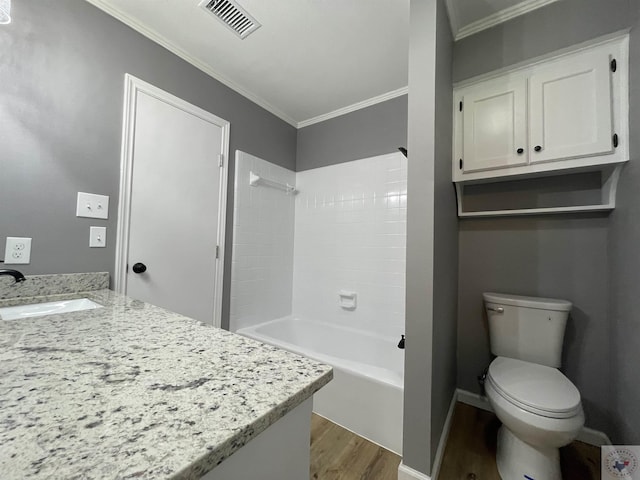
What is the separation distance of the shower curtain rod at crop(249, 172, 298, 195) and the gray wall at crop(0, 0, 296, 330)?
928mm

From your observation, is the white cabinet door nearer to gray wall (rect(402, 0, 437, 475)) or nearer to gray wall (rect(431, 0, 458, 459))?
gray wall (rect(431, 0, 458, 459))

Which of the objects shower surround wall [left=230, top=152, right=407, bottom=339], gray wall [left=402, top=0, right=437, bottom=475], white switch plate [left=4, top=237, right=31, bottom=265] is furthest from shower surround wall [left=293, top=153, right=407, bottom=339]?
white switch plate [left=4, top=237, right=31, bottom=265]

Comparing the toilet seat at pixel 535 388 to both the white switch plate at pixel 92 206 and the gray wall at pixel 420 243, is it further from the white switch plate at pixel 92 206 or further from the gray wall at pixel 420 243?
the white switch plate at pixel 92 206

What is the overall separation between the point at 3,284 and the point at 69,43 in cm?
126

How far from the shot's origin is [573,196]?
1487 millimetres

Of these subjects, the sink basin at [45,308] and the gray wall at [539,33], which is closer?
the sink basin at [45,308]

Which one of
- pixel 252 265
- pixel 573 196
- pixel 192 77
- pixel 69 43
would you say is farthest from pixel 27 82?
pixel 573 196

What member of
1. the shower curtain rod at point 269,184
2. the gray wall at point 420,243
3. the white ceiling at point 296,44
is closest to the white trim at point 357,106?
the white ceiling at point 296,44

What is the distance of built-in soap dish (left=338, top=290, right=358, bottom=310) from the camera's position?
2.28 m

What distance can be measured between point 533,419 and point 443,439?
1.70 feet

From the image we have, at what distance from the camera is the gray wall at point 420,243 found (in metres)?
1.11

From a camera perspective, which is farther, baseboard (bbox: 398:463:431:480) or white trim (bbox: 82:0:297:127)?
white trim (bbox: 82:0:297:127)

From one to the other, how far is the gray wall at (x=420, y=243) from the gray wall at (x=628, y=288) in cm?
92

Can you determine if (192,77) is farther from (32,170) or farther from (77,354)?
(77,354)
